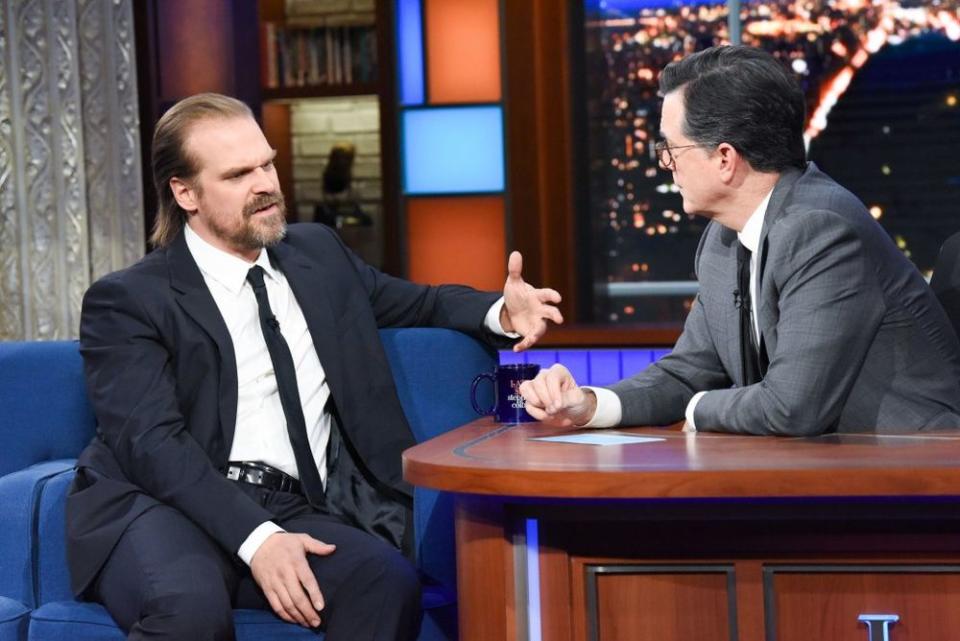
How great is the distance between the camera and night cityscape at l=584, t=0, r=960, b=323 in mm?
5453

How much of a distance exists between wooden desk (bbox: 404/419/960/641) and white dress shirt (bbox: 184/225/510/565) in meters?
0.66

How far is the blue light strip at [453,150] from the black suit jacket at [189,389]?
2.49 m

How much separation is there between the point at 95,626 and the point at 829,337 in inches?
50.6

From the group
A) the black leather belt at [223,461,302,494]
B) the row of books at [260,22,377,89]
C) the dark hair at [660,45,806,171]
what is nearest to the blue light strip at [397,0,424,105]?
the row of books at [260,22,377,89]

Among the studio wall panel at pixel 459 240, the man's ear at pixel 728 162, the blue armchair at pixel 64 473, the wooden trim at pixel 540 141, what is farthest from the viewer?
the studio wall panel at pixel 459 240

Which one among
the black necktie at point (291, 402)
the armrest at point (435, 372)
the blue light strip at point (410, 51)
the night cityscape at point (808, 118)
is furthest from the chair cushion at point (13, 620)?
the night cityscape at point (808, 118)

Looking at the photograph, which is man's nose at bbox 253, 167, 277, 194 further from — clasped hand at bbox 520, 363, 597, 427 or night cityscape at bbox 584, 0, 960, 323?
night cityscape at bbox 584, 0, 960, 323

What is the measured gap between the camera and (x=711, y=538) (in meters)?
1.72

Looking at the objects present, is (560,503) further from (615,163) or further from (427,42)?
(615,163)

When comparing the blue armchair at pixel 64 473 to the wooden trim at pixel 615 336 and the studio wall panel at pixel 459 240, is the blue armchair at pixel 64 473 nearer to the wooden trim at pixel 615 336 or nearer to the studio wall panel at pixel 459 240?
the wooden trim at pixel 615 336

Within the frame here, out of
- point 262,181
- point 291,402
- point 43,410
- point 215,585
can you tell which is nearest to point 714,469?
point 215,585

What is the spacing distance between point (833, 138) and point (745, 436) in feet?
13.0

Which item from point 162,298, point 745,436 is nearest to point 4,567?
point 162,298

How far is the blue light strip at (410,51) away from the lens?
514cm
